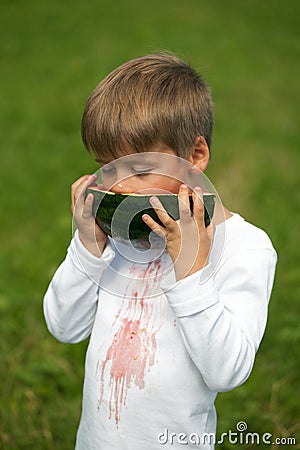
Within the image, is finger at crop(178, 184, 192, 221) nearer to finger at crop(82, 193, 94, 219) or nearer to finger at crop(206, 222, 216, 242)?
finger at crop(206, 222, 216, 242)

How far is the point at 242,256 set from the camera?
83.4 inches

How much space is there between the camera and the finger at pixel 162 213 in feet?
6.50

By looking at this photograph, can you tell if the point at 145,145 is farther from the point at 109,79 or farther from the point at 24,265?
the point at 24,265

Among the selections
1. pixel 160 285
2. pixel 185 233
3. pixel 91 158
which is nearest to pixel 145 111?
pixel 185 233

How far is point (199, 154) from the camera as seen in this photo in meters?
2.27

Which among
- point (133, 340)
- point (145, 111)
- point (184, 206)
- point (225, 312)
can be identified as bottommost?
point (133, 340)

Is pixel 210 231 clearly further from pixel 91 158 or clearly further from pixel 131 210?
pixel 91 158

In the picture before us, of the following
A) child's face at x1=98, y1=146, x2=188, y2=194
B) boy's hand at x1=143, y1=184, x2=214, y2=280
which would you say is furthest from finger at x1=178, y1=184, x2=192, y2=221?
child's face at x1=98, y1=146, x2=188, y2=194

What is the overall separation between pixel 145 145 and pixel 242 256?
46cm

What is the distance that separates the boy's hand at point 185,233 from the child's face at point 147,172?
0.11m

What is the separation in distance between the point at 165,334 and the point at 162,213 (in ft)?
1.36

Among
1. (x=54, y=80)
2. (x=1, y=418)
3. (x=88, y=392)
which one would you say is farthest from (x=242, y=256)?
(x=54, y=80)

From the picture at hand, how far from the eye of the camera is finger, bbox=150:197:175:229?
198 cm

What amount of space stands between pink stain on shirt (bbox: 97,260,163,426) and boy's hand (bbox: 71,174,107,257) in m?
0.17
